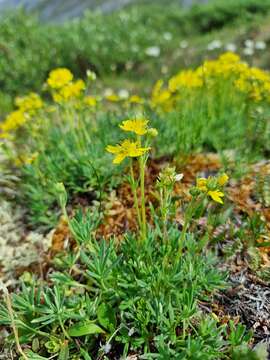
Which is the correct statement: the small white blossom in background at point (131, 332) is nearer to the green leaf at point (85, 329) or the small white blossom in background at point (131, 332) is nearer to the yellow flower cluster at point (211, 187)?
the green leaf at point (85, 329)

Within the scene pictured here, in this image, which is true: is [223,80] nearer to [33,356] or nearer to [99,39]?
[33,356]

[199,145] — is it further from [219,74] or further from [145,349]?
[145,349]

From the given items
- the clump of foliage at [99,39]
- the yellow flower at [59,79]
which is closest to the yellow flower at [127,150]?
the yellow flower at [59,79]

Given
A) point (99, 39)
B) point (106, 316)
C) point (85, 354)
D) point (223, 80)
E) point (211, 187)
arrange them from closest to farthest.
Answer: point (211, 187) < point (85, 354) < point (106, 316) < point (223, 80) < point (99, 39)

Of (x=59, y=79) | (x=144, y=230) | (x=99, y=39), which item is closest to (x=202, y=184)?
(x=144, y=230)

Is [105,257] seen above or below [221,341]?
above

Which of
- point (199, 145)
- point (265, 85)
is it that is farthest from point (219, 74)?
point (199, 145)

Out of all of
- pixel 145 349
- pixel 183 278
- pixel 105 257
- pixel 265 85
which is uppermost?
pixel 265 85

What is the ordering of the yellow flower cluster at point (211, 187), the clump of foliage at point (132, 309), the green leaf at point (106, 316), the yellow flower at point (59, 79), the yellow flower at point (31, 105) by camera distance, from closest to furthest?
1. the yellow flower cluster at point (211, 187)
2. the clump of foliage at point (132, 309)
3. the green leaf at point (106, 316)
4. the yellow flower at point (59, 79)
5. the yellow flower at point (31, 105)
